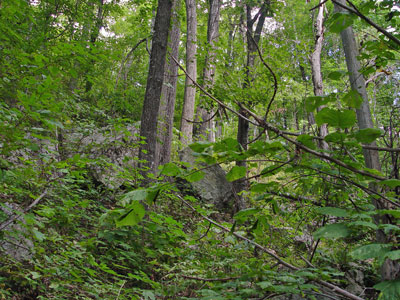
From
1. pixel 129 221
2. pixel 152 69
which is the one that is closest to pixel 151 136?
pixel 152 69

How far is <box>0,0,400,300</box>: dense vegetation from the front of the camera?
1003 millimetres

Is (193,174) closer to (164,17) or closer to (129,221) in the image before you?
(129,221)

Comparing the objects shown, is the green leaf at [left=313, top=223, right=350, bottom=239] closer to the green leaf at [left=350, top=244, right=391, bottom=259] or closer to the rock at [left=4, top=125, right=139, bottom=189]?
the green leaf at [left=350, top=244, right=391, bottom=259]

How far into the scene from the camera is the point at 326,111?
0.90 metres

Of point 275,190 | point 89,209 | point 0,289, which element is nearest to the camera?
point 275,190

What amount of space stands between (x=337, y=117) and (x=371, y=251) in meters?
0.42

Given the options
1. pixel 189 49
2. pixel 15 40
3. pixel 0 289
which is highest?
pixel 189 49

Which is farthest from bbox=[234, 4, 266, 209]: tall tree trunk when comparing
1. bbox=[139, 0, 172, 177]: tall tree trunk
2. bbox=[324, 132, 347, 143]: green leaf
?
bbox=[324, 132, 347, 143]: green leaf

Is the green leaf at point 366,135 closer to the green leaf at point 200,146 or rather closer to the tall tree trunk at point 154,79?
the green leaf at point 200,146

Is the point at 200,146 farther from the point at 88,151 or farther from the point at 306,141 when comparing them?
the point at 88,151

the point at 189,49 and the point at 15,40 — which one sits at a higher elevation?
the point at 189,49

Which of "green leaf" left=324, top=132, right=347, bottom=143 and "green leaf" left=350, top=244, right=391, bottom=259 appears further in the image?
"green leaf" left=324, top=132, right=347, bottom=143

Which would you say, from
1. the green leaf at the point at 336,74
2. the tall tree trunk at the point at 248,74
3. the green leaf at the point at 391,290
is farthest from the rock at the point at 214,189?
the green leaf at the point at 391,290

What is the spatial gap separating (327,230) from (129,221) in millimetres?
630
